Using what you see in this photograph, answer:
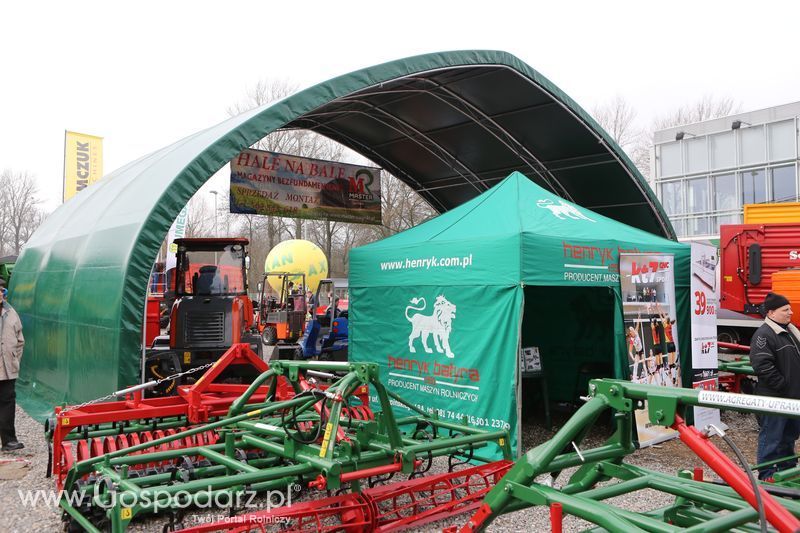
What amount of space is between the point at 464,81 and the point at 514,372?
597 centimetres

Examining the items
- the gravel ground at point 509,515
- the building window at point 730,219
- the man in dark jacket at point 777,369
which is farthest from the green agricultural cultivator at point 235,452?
the building window at point 730,219

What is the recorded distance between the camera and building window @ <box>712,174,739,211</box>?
2250 cm

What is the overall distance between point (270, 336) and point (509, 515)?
14.3 meters

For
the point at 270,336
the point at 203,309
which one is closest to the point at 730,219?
the point at 270,336

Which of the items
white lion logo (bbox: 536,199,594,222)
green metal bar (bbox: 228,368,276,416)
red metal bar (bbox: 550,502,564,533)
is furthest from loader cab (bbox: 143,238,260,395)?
red metal bar (bbox: 550,502,564,533)

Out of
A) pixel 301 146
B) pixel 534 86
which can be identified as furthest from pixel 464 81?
pixel 301 146

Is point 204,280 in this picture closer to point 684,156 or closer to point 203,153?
point 203,153

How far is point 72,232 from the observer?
10.3 metres

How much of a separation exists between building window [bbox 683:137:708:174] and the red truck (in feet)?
40.1

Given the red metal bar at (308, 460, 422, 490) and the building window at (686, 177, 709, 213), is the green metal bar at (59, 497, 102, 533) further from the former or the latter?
the building window at (686, 177, 709, 213)

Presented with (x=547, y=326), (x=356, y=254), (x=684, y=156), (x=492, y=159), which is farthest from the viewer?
(x=684, y=156)

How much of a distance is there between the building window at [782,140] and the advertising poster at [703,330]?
16151 millimetres

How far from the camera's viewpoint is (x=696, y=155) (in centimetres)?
2362

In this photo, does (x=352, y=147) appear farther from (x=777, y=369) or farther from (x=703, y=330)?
(x=777, y=369)
